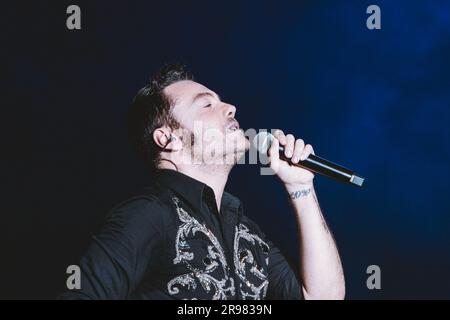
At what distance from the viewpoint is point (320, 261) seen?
4.71 feet

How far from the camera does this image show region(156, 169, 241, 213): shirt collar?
1333mm

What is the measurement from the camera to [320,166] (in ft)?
4.32

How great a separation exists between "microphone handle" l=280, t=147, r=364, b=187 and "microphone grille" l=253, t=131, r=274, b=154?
0.13 meters

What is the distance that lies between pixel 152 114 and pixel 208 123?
0.81 feet

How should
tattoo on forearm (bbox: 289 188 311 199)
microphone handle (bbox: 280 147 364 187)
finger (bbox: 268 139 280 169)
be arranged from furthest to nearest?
tattoo on forearm (bbox: 289 188 311 199)
finger (bbox: 268 139 280 169)
microphone handle (bbox: 280 147 364 187)

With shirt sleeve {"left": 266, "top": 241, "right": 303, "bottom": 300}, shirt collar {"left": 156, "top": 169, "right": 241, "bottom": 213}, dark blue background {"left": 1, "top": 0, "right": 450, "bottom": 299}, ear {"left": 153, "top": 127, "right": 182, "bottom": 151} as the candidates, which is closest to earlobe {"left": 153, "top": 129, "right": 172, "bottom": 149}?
ear {"left": 153, "top": 127, "right": 182, "bottom": 151}

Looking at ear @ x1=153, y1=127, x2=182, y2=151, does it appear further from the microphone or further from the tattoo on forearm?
the tattoo on forearm

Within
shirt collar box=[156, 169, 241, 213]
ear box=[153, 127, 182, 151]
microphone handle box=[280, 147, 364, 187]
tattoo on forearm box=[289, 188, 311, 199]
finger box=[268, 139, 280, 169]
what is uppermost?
ear box=[153, 127, 182, 151]
